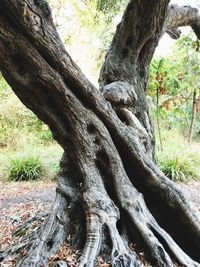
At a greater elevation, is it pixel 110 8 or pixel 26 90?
pixel 110 8

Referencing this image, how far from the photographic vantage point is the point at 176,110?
11.4 meters

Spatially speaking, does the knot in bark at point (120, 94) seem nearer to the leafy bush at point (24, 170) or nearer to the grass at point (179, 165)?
the grass at point (179, 165)

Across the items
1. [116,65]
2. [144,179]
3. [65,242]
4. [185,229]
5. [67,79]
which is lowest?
[65,242]

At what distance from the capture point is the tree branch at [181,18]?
13.8ft

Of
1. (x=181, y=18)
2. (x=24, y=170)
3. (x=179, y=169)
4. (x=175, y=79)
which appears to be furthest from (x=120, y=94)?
(x=175, y=79)

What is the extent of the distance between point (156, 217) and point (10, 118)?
32.5 feet

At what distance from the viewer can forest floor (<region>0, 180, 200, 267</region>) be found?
3.71 meters

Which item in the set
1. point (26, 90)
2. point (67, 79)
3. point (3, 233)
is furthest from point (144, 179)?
point (3, 233)

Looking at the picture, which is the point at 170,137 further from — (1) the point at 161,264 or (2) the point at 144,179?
(1) the point at 161,264

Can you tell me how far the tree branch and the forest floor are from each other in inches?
101

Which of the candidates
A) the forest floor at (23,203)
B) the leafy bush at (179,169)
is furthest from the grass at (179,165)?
the forest floor at (23,203)

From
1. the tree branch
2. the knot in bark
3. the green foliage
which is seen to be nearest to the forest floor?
the knot in bark

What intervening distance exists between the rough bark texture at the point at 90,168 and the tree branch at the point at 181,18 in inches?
27.3

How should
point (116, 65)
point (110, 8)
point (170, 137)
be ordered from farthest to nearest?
point (170, 137) → point (110, 8) → point (116, 65)
